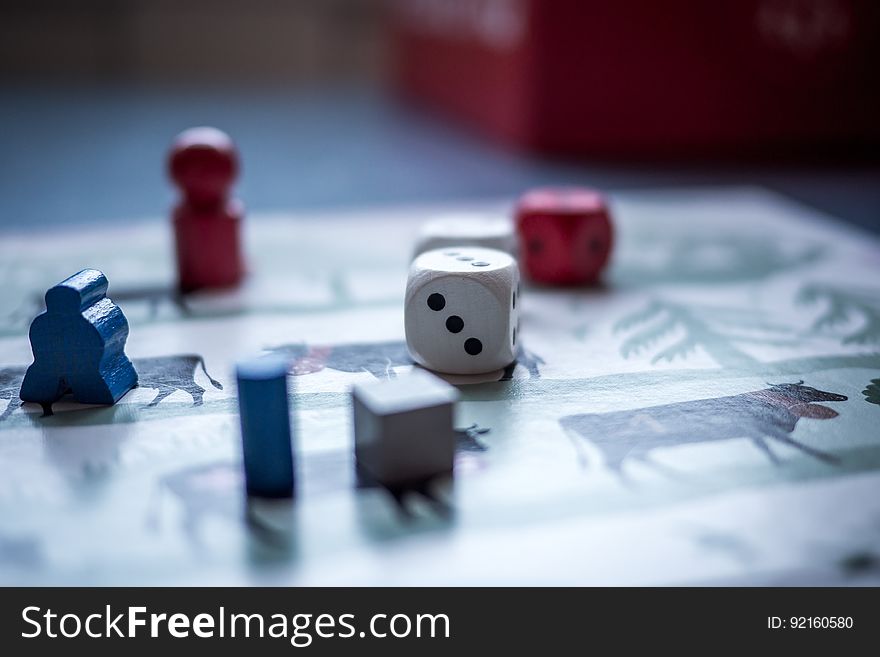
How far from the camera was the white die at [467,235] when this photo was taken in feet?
4.75

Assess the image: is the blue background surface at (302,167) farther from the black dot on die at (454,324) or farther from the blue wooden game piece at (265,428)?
the blue wooden game piece at (265,428)

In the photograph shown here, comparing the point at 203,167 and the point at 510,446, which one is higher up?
the point at 203,167

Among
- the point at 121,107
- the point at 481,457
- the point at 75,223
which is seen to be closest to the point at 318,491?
the point at 481,457

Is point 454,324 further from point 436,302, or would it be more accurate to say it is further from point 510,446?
point 510,446

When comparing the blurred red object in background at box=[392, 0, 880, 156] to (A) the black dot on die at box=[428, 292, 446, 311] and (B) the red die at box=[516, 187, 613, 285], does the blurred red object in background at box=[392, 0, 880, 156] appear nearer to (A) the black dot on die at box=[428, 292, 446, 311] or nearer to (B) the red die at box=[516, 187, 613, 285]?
(B) the red die at box=[516, 187, 613, 285]

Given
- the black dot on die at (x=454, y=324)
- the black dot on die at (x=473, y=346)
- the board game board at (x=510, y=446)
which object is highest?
the black dot on die at (x=454, y=324)

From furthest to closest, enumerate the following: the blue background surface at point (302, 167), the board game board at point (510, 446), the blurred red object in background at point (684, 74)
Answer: the blurred red object in background at point (684, 74) → the blue background surface at point (302, 167) → the board game board at point (510, 446)

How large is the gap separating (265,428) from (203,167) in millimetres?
771

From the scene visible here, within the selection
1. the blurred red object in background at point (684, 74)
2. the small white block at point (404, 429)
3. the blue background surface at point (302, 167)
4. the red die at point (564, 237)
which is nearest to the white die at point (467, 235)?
the red die at point (564, 237)

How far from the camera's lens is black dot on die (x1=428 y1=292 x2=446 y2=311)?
3.87 feet

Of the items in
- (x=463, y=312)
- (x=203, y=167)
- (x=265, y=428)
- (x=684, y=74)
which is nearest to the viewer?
(x=265, y=428)

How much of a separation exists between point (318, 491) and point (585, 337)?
0.56m

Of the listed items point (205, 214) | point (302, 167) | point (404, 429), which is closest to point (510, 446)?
point (404, 429)

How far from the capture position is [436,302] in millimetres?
1185
